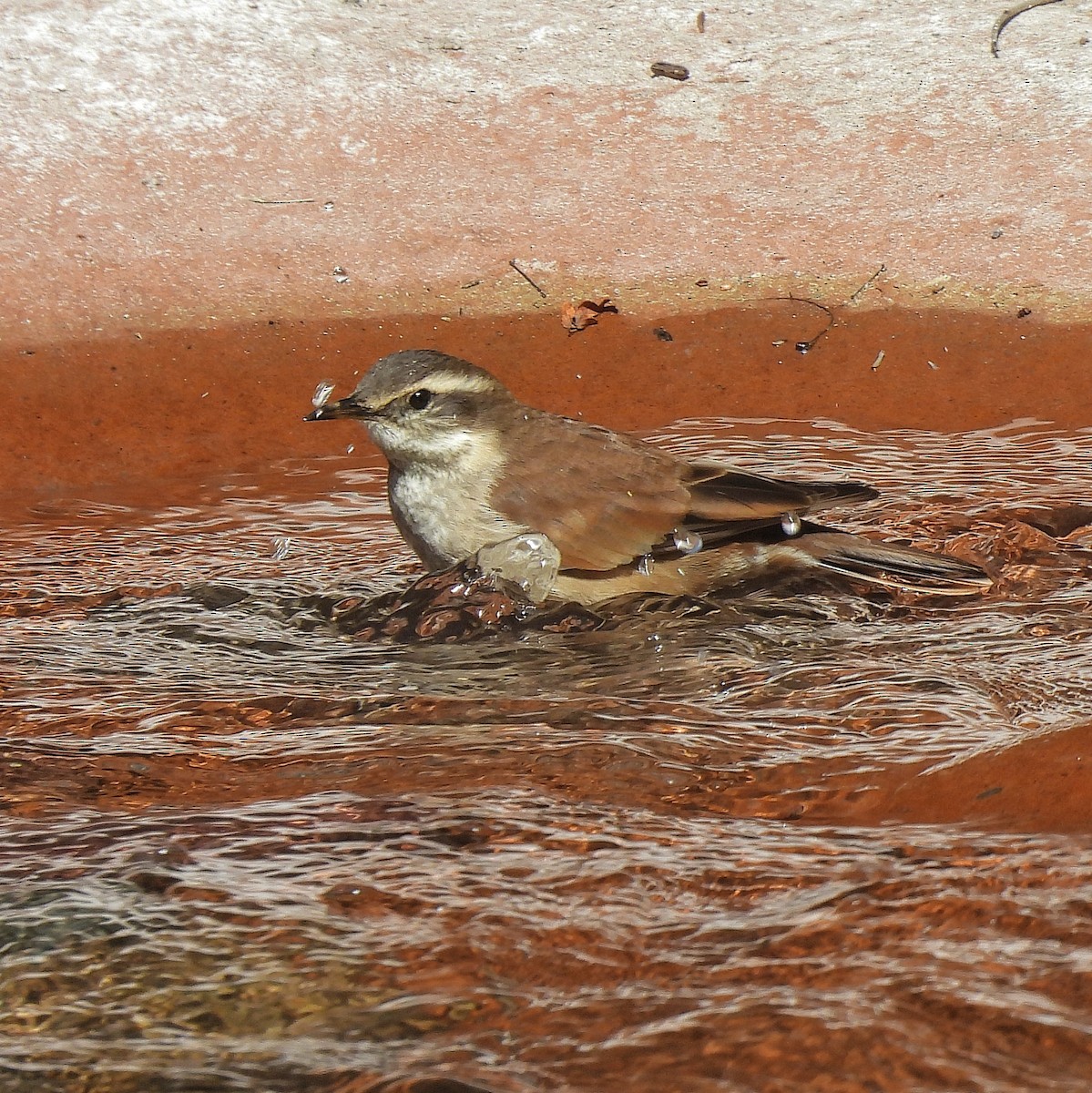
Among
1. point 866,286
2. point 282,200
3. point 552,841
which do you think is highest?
point 282,200

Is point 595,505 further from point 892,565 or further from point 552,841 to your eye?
point 552,841

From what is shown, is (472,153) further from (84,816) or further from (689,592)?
(84,816)

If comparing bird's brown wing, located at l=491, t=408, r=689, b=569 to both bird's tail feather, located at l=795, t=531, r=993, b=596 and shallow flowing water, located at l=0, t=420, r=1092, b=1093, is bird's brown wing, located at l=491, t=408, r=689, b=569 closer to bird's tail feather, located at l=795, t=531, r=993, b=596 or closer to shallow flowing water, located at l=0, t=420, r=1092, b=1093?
shallow flowing water, located at l=0, t=420, r=1092, b=1093

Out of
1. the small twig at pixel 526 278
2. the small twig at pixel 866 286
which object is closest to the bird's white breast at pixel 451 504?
the small twig at pixel 526 278

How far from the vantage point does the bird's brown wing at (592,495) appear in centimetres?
604

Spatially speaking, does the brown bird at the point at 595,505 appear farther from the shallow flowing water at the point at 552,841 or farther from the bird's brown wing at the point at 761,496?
the shallow flowing water at the point at 552,841

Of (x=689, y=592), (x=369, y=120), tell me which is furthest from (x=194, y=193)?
(x=689, y=592)

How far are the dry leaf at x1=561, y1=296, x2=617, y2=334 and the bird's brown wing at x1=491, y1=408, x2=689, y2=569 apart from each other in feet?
8.77

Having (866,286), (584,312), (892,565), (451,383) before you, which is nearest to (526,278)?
(584,312)

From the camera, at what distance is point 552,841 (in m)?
3.93

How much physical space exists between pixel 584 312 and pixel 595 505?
317 cm

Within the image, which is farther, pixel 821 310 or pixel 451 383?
pixel 821 310

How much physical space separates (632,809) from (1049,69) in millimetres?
7384

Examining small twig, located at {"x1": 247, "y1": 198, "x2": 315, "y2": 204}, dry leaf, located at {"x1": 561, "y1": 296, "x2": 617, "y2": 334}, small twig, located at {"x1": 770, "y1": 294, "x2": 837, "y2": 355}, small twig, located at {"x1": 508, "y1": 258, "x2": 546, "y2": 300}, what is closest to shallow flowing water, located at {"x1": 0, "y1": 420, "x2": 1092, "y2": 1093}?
small twig, located at {"x1": 770, "y1": 294, "x2": 837, "y2": 355}
